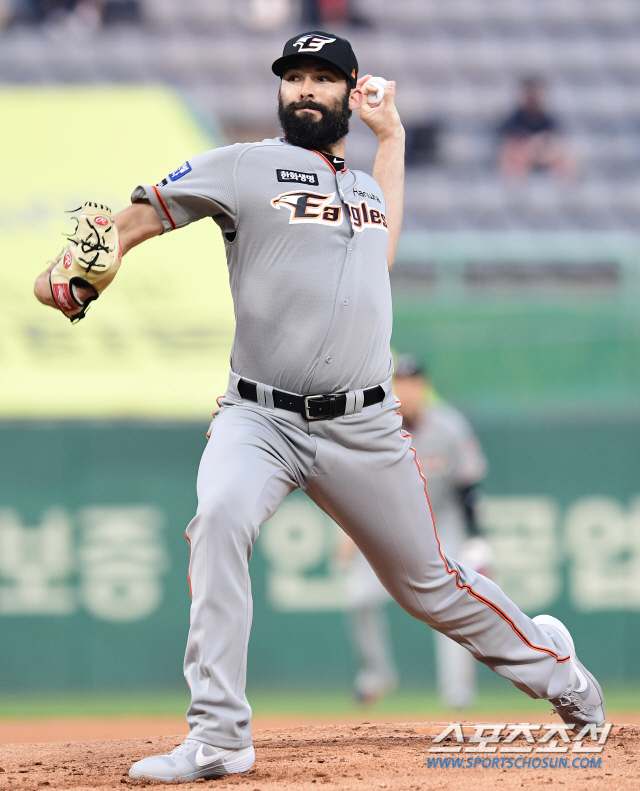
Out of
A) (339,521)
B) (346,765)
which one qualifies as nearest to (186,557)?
(346,765)

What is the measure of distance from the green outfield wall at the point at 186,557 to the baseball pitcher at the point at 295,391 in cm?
394

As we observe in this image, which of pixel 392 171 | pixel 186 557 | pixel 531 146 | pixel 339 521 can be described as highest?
pixel 531 146

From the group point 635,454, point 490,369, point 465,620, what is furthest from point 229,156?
point 635,454

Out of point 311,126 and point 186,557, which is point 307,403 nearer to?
point 311,126

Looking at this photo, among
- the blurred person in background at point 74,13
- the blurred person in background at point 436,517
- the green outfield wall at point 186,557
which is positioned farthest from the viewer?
the blurred person in background at point 74,13

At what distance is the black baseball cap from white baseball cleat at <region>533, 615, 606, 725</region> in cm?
163

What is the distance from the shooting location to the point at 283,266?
2.80m

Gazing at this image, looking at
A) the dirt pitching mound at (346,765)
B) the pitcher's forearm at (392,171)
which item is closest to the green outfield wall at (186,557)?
the dirt pitching mound at (346,765)

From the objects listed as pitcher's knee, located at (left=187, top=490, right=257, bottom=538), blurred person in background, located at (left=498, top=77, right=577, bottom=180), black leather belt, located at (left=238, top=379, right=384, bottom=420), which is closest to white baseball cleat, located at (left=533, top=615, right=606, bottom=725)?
black leather belt, located at (left=238, top=379, right=384, bottom=420)

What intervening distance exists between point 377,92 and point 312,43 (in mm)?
335

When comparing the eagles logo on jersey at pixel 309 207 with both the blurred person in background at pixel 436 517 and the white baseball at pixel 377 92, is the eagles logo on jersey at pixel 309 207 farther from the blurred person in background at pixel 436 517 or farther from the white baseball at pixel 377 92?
the blurred person in background at pixel 436 517

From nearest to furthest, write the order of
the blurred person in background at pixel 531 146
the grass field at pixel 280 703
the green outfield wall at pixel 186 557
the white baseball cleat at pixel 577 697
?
the white baseball cleat at pixel 577 697
the grass field at pixel 280 703
the green outfield wall at pixel 186 557
the blurred person in background at pixel 531 146

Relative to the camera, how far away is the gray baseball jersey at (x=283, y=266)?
2.77 meters

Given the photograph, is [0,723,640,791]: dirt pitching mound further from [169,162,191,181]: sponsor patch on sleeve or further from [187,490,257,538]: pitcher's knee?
[169,162,191,181]: sponsor patch on sleeve
